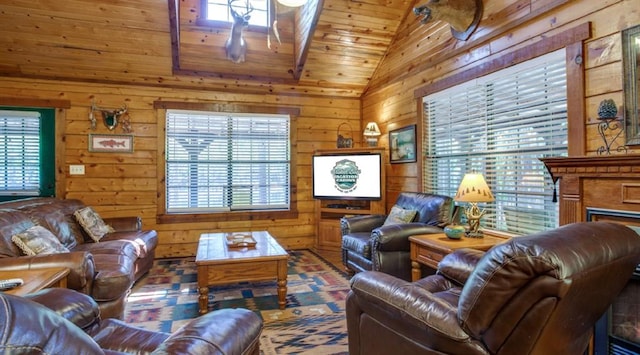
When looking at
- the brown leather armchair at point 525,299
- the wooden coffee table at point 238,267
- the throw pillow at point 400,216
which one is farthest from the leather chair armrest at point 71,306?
the throw pillow at point 400,216

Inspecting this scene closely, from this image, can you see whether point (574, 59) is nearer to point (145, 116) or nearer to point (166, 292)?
point (166, 292)

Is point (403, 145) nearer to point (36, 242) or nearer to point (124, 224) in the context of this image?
point (124, 224)

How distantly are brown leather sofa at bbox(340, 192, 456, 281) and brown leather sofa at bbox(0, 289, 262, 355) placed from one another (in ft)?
6.46

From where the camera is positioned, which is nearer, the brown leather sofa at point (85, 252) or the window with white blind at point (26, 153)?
the brown leather sofa at point (85, 252)

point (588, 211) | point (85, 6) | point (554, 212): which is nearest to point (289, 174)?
point (85, 6)

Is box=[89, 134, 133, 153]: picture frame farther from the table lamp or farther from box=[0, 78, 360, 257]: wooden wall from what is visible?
the table lamp

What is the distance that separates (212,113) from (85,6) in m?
1.88

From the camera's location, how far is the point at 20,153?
4.44 metres

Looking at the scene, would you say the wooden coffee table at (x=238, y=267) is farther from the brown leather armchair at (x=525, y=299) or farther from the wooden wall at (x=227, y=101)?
the wooden wall at (x=227, y=101)

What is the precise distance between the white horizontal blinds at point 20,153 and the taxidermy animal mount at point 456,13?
4754 mm

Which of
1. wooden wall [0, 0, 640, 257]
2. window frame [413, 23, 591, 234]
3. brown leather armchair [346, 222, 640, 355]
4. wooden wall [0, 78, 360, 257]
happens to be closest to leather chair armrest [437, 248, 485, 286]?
brown leather armchair [346, 222, 640, 355]

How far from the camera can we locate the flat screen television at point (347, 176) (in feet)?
15.9

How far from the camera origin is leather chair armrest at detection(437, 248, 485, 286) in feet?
7.07

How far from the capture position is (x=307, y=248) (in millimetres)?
5598
